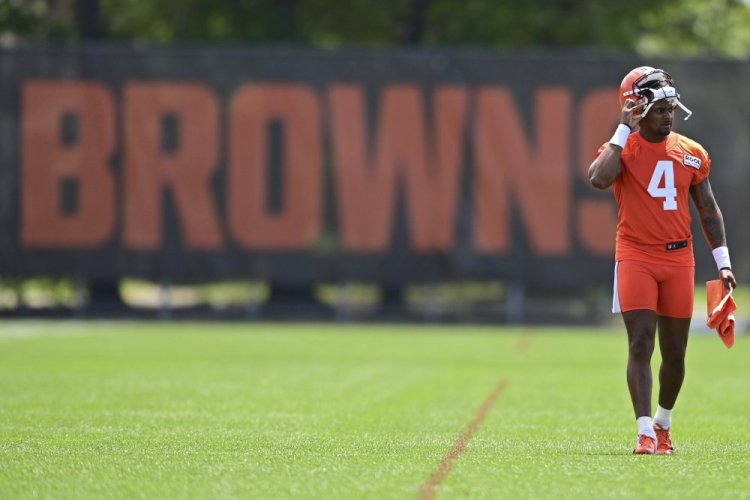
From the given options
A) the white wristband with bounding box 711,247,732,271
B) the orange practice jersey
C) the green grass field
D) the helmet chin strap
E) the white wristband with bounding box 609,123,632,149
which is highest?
the helmet chin strap

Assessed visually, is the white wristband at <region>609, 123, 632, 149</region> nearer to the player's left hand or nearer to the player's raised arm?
the player's raised arm

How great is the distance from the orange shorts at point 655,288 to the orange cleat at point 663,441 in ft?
2.17

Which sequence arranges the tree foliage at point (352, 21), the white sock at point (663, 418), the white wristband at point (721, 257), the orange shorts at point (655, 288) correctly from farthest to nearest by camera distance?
the tree foliage at point (352, 21), the white wristband at point (721, 257), the white sock at point (663, 418), the orange shorts at point (655, 288)

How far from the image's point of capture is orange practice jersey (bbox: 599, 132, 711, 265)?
8.47 m

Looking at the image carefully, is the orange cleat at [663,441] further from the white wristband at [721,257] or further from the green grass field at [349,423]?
the white wristband at [721,257]

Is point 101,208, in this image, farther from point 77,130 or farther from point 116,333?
point 116,333

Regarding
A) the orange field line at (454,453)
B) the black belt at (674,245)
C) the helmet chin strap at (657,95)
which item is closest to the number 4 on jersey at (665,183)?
the black belt at (674,245)

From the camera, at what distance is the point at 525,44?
32.7 metres

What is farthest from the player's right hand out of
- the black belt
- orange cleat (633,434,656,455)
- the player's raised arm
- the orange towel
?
orange cleat (633,434,656,455)

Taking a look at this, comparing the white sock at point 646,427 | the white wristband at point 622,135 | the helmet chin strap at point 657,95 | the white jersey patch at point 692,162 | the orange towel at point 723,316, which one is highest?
the helmet chin strap at point 657,95

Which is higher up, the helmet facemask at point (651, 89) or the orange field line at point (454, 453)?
the helmet facemask at point (651, 89)

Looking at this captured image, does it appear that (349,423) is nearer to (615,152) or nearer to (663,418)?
(663,418)

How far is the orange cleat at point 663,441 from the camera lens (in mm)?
8422

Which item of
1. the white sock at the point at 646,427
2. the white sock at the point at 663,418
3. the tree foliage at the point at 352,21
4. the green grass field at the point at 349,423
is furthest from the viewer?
the tree foliage at the point at 352,21
